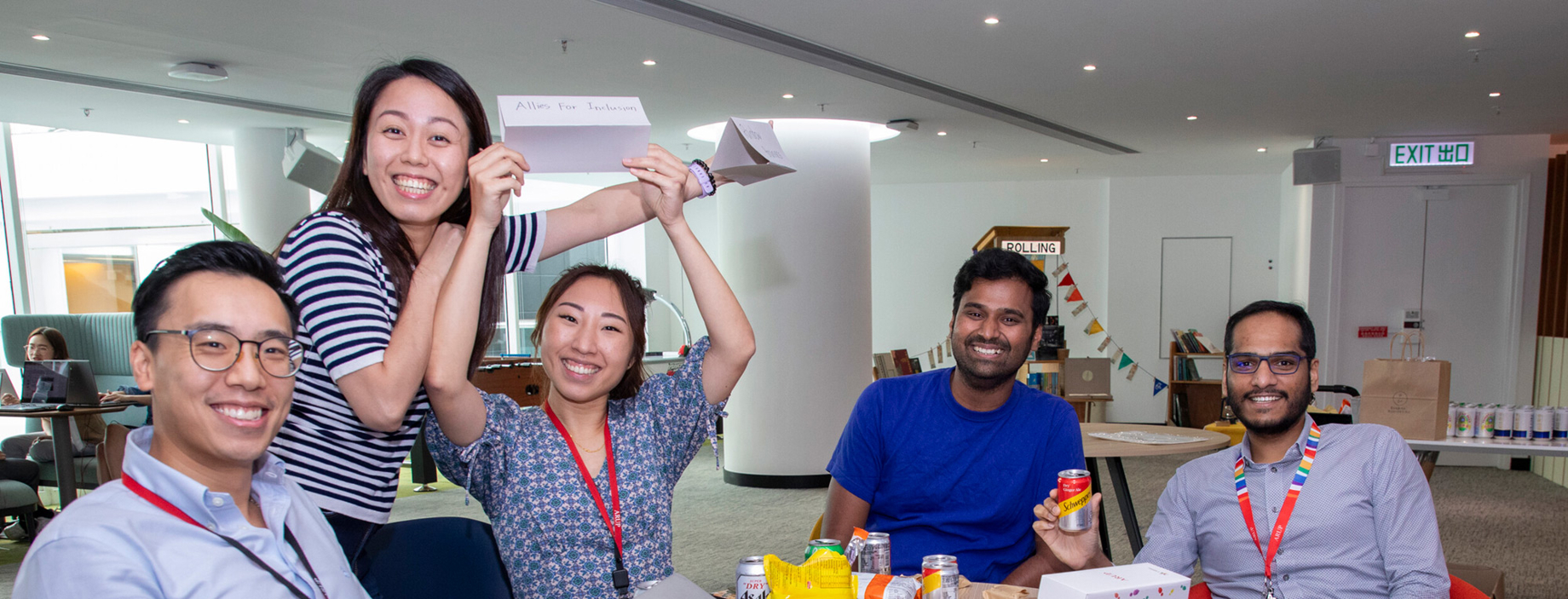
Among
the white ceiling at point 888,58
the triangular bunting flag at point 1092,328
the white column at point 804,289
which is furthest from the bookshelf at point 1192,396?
the white column at point 804,289

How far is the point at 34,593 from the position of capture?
0.93 metres

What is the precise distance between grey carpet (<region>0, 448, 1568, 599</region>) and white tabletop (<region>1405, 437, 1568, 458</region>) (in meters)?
0.73

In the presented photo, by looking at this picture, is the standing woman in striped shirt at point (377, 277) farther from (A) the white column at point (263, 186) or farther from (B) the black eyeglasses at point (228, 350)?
(A) the white column at point (263, 186)

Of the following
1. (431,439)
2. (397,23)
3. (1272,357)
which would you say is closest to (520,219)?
(431,439)

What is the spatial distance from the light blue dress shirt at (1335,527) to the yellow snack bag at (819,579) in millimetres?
1082

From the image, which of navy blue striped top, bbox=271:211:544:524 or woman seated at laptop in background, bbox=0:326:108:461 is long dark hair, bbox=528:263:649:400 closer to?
navy blue striped top, bbox=271:211:544:524

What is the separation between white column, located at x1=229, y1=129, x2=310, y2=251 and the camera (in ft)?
22.9

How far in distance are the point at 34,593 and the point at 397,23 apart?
370 cm

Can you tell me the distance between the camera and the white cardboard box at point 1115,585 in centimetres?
121

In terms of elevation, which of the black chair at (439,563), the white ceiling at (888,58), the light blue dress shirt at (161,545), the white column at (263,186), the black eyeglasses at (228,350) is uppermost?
the white ceiling at (888,58)

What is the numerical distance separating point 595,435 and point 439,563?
34 centimetres

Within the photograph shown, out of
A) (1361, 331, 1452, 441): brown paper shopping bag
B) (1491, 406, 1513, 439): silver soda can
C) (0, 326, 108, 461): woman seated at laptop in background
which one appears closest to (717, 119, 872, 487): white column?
(1361, 331, 1452, 441): brown paper shopping bag

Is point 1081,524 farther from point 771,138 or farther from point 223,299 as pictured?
point 223,299

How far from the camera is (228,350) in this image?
3.58 ft
